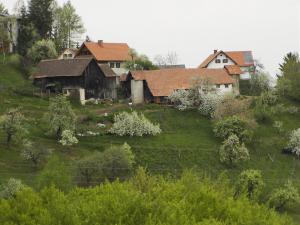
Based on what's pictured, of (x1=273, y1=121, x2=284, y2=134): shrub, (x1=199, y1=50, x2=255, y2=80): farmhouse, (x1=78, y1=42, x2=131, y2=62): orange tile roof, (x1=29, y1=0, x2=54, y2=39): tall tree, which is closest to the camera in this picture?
(x1=273, y1=121, x2=284, y2=134): shrub

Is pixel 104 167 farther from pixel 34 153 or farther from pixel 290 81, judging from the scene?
pixel 290 81

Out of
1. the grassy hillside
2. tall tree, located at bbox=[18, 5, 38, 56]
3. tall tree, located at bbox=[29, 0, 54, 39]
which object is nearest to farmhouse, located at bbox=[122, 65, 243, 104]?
the grassy hillside

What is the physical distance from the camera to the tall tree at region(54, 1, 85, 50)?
344 feet

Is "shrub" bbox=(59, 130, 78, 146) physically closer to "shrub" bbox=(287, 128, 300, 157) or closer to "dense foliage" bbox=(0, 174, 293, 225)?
"shrub" bbox=(287, 128, 300, 157)

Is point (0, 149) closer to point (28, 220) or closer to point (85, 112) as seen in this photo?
point (85, 112)

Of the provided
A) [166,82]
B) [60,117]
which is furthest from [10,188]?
[166,82]

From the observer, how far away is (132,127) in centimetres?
6944

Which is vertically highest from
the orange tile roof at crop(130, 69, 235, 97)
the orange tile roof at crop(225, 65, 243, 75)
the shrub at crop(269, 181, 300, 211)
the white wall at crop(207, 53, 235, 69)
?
the white wall at crop(207, 53, 235, 69)

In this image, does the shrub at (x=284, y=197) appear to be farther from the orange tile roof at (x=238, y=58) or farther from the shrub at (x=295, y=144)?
the orange tile roof at (x=238, y=58)

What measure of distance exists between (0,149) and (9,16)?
144ft

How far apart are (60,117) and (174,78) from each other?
25653 mm

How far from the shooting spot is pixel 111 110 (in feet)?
255

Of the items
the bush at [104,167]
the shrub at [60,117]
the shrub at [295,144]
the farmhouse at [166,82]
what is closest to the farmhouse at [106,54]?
the farmhouse at [166,82]

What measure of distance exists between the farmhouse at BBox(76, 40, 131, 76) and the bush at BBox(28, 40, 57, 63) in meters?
4.51
